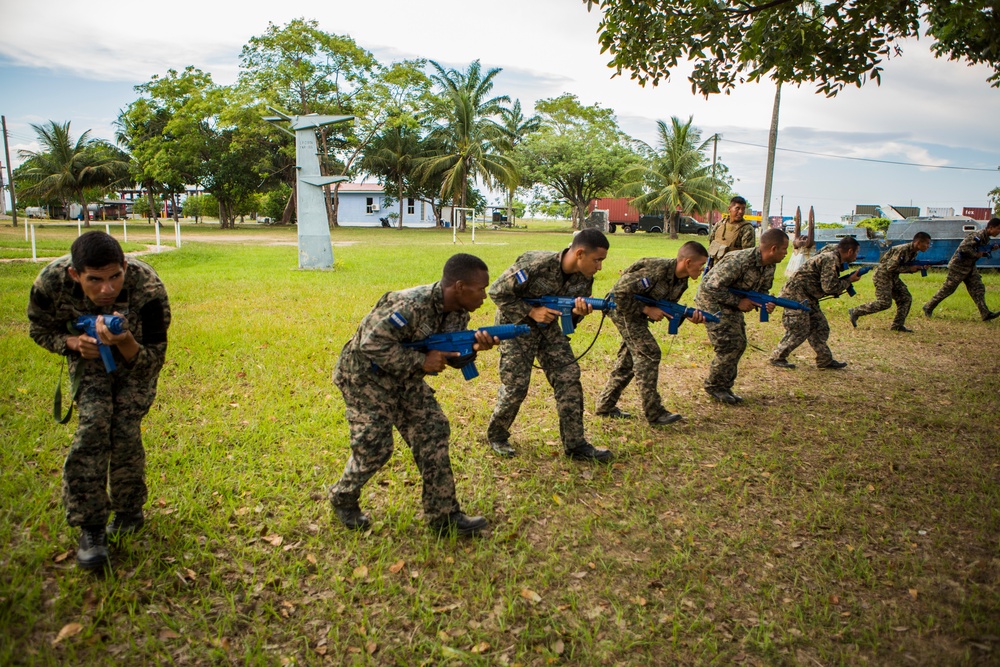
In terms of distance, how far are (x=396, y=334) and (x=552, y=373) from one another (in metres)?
1.91

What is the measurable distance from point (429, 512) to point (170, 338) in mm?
6162

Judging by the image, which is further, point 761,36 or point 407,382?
point 761,36

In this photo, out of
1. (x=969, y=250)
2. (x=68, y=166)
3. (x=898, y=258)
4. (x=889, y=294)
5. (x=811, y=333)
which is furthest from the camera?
(x=68, y=166)

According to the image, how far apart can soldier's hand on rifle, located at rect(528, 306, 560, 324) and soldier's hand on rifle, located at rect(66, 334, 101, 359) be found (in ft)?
9.68

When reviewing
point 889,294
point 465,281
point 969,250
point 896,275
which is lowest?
point 889,294

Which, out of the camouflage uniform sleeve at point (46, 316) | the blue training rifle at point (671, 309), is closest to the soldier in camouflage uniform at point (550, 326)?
the blue training rifle at point (671, 309)

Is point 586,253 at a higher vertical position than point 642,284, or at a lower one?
higher

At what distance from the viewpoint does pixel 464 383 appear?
7508 mm

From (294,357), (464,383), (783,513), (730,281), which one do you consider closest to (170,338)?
(294,357)

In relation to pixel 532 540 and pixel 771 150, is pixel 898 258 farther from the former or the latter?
pixel 771 150

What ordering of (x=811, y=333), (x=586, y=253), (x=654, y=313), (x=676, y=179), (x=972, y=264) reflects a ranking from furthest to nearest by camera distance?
(x=676, y=179), (x=972, y=264), (x=811, y=333), (x=654, y=313), (x=586, y=253)

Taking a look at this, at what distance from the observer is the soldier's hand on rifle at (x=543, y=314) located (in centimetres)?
502

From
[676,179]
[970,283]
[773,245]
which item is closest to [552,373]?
[773,245]

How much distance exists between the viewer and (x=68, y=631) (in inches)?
120
